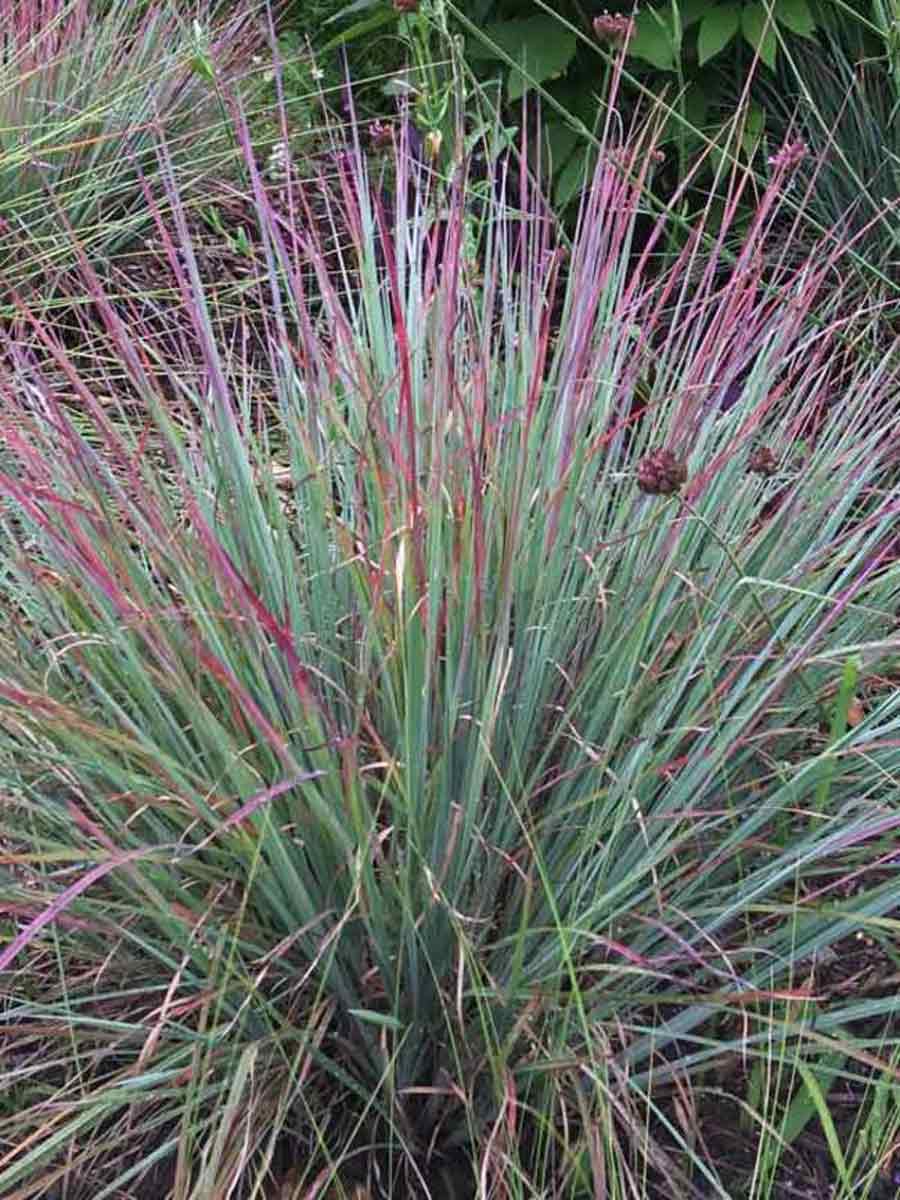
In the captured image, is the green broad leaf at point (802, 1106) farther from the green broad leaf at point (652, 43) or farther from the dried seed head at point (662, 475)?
the green broad leaf at point (652, 43)

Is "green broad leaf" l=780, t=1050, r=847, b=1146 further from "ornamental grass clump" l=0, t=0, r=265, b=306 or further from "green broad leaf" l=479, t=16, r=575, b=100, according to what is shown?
"ornamental grass clump" l=0, t=0, r=265, b=306

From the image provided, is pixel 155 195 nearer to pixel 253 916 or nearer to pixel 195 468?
pixel 195 468

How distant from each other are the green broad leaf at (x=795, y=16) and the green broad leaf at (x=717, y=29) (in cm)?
9

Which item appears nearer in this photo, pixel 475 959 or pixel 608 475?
pixel 475 959

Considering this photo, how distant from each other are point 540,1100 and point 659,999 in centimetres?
21

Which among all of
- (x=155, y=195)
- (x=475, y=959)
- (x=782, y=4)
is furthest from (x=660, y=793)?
(x=155, y=195)

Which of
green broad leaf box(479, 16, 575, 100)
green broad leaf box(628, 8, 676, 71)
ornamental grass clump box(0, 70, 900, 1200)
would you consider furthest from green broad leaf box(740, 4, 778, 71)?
ornamental grass clump box(0, 70, 900, 1200)

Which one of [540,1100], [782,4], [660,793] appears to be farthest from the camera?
[782,4]

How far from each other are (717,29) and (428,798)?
2.26 meters

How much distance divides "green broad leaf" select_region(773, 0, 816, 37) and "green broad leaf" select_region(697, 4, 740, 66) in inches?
3.4

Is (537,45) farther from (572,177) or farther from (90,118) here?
(90,118)

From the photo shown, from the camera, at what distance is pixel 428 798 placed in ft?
5.42

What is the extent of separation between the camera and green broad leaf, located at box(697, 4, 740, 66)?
129 inches

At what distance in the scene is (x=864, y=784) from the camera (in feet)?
6.21
